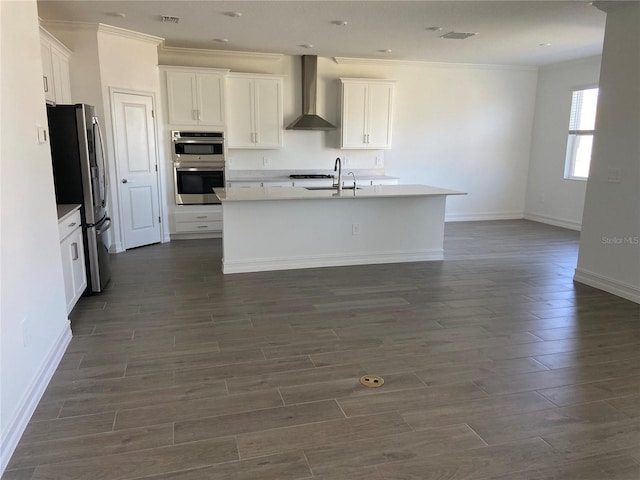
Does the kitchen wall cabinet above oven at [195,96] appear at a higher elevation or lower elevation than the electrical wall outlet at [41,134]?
higher

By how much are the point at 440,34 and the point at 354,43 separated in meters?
1.14

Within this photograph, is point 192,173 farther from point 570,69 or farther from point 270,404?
point 570,69

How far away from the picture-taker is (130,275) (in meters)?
4.82

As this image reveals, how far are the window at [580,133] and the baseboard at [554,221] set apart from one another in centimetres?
73

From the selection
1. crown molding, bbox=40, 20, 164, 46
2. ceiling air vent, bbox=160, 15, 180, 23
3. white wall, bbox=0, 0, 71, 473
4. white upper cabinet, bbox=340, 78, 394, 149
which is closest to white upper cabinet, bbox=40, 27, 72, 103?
crown molding, bbox=40, 20, 164, 46

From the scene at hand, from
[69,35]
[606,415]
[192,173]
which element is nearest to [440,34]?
[192,173]

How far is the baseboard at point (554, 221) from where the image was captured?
24.9ft

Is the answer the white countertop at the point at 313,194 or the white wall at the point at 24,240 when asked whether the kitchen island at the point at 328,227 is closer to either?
the white countertop at the point at 313,194

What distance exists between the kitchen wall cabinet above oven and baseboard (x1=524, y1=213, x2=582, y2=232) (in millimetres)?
5745

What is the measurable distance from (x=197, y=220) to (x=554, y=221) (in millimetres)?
5975

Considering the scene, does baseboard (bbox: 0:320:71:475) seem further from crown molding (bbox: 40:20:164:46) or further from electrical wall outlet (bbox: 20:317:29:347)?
crown molding (bbox: 40:20:164:46)

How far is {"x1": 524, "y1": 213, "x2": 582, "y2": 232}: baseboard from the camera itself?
7.60 meters

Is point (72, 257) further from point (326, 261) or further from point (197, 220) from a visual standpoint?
point (197, 220)

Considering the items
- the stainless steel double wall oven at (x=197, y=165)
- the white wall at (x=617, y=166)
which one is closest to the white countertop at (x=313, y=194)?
the white wall at (x=617, y=166)
